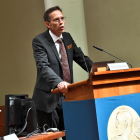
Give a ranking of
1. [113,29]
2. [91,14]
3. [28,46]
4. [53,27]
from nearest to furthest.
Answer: [53,27] → [113,29] → [91,14] → [28,46]

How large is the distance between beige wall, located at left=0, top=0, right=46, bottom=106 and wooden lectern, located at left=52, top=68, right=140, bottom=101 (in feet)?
14.4

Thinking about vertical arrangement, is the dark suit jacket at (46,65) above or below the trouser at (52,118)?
above

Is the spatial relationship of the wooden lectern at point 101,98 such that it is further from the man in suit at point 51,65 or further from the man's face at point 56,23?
the man's face at point 56,23

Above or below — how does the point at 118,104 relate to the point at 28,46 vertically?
below

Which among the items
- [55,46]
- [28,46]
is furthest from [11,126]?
[28,46]

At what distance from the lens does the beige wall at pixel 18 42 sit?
5.89 metres

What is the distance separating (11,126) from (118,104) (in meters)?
0.82

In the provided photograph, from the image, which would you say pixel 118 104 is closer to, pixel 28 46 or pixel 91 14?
pixel 91 14

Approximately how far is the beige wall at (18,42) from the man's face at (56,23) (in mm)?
3080

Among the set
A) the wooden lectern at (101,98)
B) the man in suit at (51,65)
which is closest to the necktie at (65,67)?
the man in suit at (51,65)

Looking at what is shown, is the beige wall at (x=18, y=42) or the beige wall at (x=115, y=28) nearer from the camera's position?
the beige wall at (x=115, y=28)

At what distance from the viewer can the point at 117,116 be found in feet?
4.98

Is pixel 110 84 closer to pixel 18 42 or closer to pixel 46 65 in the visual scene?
pixel 46 65

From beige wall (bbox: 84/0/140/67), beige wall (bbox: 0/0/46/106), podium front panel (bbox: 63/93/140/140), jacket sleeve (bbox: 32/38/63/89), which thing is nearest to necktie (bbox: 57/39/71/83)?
jacket sleeve (bbox: 32/38/63/89)
